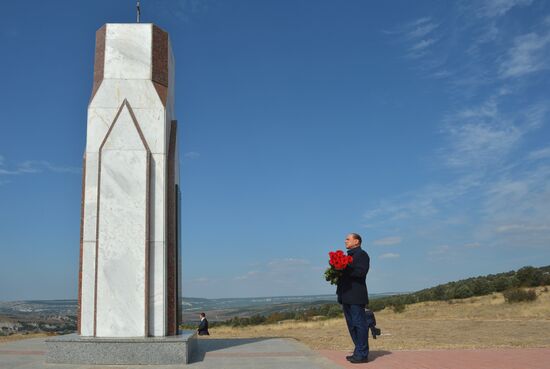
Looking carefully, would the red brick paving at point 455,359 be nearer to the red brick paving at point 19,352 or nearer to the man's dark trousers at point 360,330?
the man's dark trousers at point 360,330

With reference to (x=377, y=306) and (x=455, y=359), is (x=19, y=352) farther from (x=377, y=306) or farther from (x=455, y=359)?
(x=377, y=306)

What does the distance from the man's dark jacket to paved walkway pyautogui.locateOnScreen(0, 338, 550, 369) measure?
104 cm

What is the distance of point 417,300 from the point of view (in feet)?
112

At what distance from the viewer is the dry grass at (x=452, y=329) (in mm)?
12328

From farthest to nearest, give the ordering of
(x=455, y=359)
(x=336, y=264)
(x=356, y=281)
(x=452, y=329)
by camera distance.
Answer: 1. (x=452, y=329)
2. (x=455, y=359)
3. (x=356, y=281)
4. (x=336, y=264)

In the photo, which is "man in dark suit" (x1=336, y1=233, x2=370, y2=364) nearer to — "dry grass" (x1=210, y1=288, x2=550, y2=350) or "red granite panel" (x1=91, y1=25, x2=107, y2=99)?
"dry grass" (x1=210, y1=288, x2=550, y2=350)

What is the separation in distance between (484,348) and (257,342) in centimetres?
491

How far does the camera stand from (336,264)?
8.16 m

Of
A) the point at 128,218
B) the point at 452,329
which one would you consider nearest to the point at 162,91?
the point at 128,218

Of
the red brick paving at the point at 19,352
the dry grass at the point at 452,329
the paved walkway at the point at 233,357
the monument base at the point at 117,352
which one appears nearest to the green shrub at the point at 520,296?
the dry grass at the point at 452,329

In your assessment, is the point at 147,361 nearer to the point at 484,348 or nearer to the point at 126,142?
the point at 126,142

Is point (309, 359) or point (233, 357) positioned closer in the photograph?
point (309, 359)

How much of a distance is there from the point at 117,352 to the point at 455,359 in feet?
18.8

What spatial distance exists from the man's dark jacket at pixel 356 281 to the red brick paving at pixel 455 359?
1.03 m
